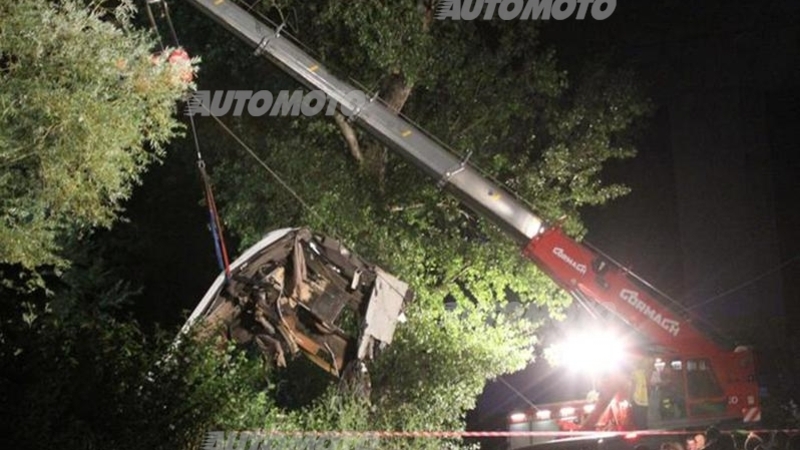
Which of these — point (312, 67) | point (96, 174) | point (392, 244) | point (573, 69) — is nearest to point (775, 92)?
point (573, 69)

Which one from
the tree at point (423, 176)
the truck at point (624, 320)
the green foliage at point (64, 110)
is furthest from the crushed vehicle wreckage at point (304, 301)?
the tree at point (423, 176)

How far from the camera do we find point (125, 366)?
763 centimetres

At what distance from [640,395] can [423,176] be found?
4768 mm

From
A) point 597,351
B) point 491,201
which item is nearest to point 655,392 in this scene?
point 597,351

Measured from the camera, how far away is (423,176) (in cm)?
1575

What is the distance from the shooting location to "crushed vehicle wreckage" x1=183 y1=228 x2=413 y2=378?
1127cm

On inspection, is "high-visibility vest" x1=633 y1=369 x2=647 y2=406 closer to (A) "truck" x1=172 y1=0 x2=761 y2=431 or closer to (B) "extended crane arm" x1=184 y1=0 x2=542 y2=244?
(A) "truck" x1=172 y1=0 x2=761 y2=431

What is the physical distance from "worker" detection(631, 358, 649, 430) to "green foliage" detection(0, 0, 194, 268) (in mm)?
6542

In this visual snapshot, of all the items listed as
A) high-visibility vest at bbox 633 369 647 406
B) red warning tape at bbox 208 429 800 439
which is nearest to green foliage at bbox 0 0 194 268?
red warning tape at bbox 208 429 800 439

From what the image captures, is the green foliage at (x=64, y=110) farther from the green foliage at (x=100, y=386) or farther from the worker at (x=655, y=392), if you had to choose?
the worker at (x=655, y=392)

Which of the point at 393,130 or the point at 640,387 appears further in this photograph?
the point at 393,130

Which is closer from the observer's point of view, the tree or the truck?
the truck

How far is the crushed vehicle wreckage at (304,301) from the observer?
11266 mm

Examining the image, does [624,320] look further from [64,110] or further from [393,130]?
[64,110]
